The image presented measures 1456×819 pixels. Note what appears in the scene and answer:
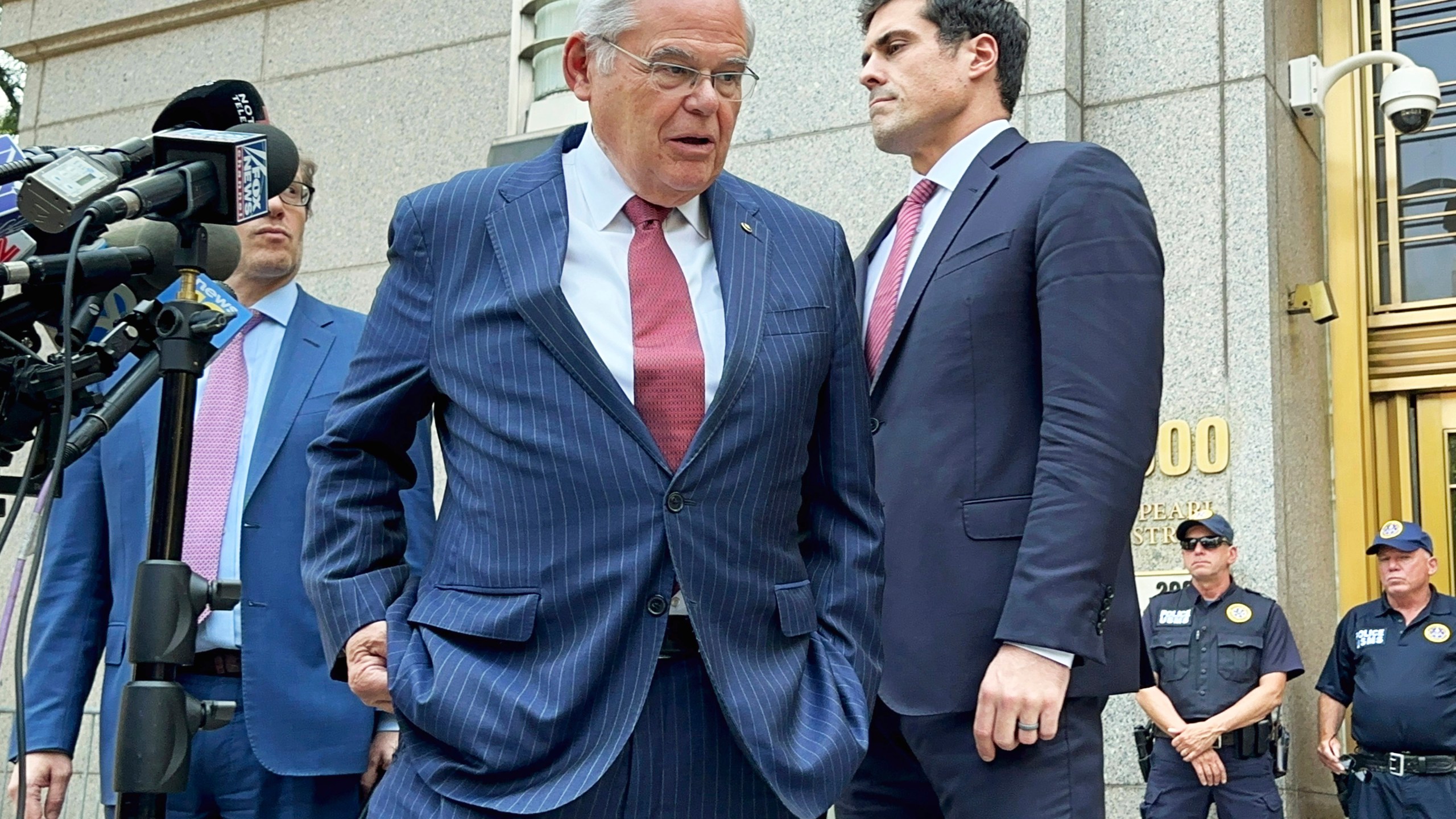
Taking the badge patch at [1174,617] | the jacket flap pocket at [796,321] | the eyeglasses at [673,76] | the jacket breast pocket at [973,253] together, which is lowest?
the badge patch at [1174,617]

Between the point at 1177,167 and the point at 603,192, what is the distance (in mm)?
5840

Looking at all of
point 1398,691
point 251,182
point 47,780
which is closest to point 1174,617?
point 1398,691

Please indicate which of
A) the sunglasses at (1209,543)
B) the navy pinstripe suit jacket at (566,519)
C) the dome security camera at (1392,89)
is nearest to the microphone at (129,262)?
the navy pinstripe suit jacket at (566,519)

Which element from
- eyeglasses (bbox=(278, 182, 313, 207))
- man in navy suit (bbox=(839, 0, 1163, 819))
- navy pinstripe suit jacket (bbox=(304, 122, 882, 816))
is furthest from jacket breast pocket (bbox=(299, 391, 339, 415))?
man in navy suit (bbox=(839, 0, 1163, 819))

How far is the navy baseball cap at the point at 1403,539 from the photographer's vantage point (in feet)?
26.2

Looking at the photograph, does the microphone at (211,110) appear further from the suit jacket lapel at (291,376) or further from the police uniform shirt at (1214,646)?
the police uniform shirt at (1214,646)

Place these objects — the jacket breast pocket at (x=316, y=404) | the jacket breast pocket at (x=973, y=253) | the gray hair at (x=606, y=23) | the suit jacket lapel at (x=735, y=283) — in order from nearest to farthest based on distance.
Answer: the suit jacket lapel at (x=735, y=283) → the gray hair at (x=606, y=23) → the jacket breast pocket at (x=973, y=253) → the jacket breast pocket at (x=316, y=404)

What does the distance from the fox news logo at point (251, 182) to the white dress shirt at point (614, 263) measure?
56 cm

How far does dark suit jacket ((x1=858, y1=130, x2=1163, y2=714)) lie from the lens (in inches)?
107

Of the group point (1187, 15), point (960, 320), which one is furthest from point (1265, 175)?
point (960, 320)

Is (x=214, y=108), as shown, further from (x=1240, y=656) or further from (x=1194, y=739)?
(x=1240, y=656)

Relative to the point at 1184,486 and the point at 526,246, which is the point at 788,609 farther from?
the point at 1184,486

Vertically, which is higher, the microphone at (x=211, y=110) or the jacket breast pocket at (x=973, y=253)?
the microphone at (x=211, y=110)

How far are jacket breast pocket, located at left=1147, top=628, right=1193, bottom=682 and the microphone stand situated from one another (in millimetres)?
6381
